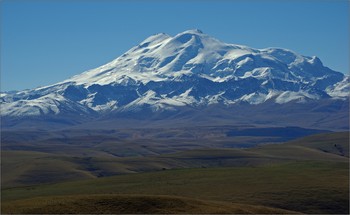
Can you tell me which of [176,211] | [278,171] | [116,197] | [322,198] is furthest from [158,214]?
[278,171]

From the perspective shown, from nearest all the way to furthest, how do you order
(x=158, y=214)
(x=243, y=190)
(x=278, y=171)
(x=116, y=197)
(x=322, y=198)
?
(x=158, y=214)
(x=116, y=197)
(x=322, y=198)
(x=243, y=190)
(x=278, y=171)

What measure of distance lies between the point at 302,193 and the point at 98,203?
46850mm

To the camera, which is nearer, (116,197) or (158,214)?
(158,214)

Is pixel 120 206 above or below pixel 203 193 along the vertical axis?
above

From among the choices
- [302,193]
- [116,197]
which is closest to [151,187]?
[302,193]

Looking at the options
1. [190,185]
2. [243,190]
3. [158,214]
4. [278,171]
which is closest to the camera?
[158,214]

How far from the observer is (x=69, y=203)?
78625 mm

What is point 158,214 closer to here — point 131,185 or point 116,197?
point 116,197

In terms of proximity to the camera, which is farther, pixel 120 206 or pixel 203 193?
pixel 203 193

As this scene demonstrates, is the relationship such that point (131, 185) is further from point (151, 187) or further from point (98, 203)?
point (98, 203)

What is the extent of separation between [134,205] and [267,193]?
136 ft

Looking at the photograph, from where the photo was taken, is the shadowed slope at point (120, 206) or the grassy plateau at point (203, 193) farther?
the grassy plateau at point (203, 193)

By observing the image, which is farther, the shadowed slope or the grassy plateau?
the grassy plateau

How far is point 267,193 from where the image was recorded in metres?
115
